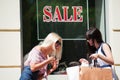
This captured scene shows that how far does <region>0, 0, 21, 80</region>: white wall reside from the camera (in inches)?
277

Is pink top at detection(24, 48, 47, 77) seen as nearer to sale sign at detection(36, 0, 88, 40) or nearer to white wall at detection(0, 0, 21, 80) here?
white wall at detection(0, 0, 21, 80)

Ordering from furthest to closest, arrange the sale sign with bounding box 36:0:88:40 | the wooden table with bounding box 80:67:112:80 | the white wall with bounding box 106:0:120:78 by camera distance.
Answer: the sale sign with bounding box 36:0:88:40 → the white wall with bounding box 106:0:120:78 → the wooden table with bounding box 80:67:112:80

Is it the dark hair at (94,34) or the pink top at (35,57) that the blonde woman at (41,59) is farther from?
the dark hair at (94,34)

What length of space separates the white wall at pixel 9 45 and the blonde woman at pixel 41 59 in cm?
93

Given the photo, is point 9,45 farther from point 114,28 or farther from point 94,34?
point 114,28

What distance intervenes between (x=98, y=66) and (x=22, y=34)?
181cm

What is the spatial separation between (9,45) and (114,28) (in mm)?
1912

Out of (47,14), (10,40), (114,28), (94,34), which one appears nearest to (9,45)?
(10,40)

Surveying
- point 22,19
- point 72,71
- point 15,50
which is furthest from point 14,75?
point 72,71

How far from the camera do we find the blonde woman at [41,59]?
596cm

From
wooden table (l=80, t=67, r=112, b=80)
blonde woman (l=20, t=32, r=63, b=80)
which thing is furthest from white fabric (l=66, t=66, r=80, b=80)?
blonde woman (l=20, t=32, r=63, b=80)

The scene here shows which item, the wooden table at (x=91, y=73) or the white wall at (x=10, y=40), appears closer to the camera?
the wooden table at (x=91, y=73)

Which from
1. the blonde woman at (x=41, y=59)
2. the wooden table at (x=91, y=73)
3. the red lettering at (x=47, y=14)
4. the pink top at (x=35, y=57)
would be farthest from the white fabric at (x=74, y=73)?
the red lettering at (x=47, y=14)

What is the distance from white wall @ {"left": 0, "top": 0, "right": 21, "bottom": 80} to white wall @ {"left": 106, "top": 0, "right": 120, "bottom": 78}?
1.66 metres
